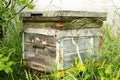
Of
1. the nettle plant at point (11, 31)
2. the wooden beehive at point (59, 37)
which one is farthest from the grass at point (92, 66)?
the wooden beehive at point (59, 37)

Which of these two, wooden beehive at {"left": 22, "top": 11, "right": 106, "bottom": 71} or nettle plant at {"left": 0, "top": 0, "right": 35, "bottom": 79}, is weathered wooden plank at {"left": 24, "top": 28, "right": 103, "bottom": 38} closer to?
wooden beehive at {"left": 22, "top": 11, "right": 106, "bottom": 71}

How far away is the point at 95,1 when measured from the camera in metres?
3.81

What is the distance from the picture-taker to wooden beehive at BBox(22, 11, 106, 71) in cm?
250

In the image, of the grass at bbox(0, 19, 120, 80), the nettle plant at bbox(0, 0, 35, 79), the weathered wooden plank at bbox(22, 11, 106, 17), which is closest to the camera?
the grass at bbox(0, 19, 120, 80)

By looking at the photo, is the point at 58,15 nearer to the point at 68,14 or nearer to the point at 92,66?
the point at 68,14

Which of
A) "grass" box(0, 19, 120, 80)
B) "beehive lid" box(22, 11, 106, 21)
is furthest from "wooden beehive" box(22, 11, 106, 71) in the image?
"grass" box(0, 19, 120, 80)

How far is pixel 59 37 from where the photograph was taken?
8.12 feet

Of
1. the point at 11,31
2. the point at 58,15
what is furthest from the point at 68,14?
the point at 11,31

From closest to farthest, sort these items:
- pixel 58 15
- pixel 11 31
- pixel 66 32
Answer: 1. pixel 58 15
2. pixel 66 32
3. pixel 11 31

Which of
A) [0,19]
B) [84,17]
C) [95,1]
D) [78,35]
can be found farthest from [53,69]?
[95,1]

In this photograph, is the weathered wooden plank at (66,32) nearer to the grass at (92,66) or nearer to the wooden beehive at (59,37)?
the wooden beehive at (59,37)

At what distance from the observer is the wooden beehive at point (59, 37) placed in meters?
2.50

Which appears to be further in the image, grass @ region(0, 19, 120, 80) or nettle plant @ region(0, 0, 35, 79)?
nettle plant @ region(0, 0, 35, 79)

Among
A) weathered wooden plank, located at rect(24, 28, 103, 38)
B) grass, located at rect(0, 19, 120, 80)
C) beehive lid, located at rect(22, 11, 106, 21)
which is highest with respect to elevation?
beehive lid, located at rect(22, 11, 106, 21)
